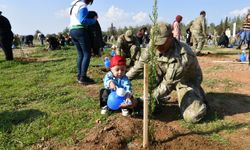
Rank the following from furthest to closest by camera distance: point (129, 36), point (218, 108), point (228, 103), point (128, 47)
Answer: point (128, 47) < point (129, 36) < point (228, 103) < point (218, 108)

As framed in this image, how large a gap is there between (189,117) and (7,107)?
9.89 ft

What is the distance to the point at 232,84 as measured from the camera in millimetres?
7250

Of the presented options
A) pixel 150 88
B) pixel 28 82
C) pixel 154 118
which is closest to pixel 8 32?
pixel 28 82

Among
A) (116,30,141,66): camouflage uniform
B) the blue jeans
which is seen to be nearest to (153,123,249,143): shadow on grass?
the blue jeans

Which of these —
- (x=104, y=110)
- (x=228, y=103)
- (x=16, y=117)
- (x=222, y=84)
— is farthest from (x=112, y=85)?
(x=222, y=84)

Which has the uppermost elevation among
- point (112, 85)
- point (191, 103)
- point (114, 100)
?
point (112, 85)

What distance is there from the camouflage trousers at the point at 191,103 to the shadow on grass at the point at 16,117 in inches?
75.7

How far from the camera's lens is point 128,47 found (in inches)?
376

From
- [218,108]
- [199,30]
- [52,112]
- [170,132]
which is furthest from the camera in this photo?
[199,30]

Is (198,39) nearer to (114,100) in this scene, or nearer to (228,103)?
(228,103)

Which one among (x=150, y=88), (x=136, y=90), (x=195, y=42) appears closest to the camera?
(x=150, y=88)

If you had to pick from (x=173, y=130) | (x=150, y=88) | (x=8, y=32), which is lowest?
(x=173, y=130)

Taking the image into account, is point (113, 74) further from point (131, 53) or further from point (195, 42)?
point (195, 42)

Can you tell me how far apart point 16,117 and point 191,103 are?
2.59 meters
